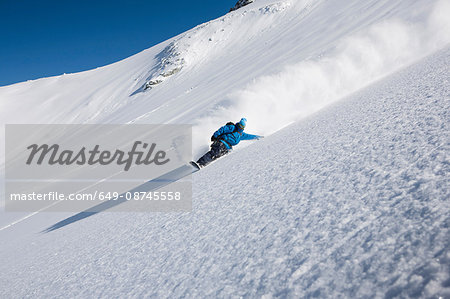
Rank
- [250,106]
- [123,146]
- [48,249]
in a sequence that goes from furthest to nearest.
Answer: [123,146] < [250,106] < [48,249]

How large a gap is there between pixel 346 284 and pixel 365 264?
4.3 inches

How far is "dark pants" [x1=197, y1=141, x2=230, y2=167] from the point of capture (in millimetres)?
4339

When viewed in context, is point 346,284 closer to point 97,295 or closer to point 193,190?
point 97,295

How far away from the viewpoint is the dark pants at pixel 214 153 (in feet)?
14.2

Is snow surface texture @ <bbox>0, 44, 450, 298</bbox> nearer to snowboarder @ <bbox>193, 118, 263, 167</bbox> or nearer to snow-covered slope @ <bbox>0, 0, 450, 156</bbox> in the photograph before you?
snowboarder @ <bbox>193, 118, 263, 167</bbox>

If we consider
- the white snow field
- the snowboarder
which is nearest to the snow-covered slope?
the snowboarder

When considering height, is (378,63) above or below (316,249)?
above

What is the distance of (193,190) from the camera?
3.00m

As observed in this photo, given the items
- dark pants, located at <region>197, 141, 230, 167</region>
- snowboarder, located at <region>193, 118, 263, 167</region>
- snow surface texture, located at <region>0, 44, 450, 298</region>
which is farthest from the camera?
snowboarder, located at <region>193, 118, 263, 167</region>

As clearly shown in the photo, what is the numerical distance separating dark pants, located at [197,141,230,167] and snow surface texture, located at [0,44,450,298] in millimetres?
1633

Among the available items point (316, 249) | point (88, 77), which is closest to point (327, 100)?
point (316, 249)

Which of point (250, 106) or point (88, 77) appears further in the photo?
point (88, 77)

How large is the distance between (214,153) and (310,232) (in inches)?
132

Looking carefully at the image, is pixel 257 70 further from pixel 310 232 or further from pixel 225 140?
pixel 310 232
